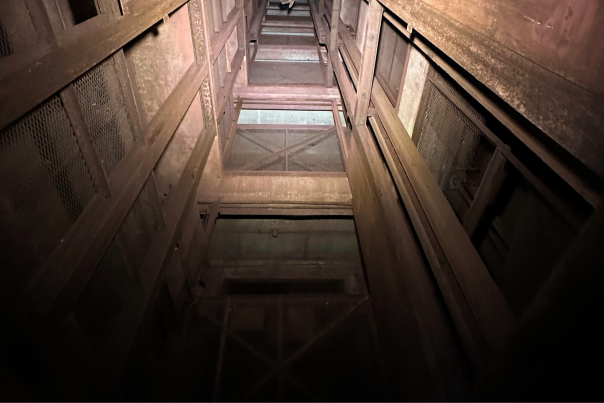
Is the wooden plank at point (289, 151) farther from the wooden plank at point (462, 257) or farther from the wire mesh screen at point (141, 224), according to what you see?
the wooden plank at point (462, 257)

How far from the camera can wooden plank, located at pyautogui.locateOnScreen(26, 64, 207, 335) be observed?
3.63 feet

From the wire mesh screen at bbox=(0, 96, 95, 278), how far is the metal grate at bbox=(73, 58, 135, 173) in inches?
7.5

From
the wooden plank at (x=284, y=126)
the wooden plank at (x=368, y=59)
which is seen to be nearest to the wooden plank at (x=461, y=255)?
the wooden plank at (x=368, y=59)

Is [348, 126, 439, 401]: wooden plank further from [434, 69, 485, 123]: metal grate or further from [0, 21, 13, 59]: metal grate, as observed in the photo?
[0, 21, 13, 59]: metal grate

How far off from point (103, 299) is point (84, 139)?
876mm

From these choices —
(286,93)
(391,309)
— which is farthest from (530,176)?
(286,93)

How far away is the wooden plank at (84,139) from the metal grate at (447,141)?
201 cm

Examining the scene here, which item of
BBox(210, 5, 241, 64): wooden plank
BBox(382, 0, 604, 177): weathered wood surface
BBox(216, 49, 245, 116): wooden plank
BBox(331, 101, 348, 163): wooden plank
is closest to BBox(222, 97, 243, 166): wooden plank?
BBox(216, 49, 245, 116): wooden plank

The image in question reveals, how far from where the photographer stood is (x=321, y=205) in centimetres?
421

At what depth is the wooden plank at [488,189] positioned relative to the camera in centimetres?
157

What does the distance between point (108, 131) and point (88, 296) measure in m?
0.89

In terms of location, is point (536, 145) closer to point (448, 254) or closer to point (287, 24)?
point (448, 254)

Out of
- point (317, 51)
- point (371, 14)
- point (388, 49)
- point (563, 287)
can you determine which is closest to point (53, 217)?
point (563, 287)

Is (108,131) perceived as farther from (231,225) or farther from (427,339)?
(231,225)
